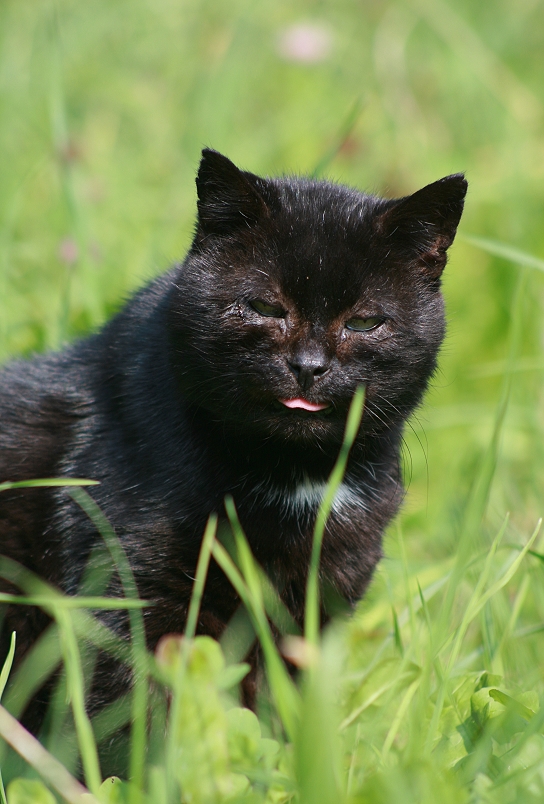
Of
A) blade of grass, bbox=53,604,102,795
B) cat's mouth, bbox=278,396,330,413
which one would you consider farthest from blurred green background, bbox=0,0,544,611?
blade of grass, bbox=53,604,102,795

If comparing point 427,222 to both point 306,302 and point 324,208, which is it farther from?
point 306,302

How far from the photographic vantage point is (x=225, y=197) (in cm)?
172

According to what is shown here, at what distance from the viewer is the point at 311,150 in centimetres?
413

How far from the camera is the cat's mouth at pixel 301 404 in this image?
158 centimetres

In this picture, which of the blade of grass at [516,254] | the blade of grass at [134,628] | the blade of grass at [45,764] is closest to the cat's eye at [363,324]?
the blade of grass at [516,254]

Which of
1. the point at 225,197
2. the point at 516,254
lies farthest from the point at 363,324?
the point at 516,254

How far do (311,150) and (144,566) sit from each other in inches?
111

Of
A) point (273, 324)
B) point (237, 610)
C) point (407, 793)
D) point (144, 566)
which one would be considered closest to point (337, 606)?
point (237, 610)

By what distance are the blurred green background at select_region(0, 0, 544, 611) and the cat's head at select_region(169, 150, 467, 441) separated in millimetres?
542

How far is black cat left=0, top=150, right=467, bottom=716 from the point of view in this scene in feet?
5.30

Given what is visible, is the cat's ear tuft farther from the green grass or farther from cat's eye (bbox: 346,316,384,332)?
the green grass

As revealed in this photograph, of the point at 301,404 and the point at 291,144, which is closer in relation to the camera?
the point at 301,404

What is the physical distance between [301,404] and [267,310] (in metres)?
0.18

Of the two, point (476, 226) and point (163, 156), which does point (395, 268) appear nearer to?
point (476, 226)
